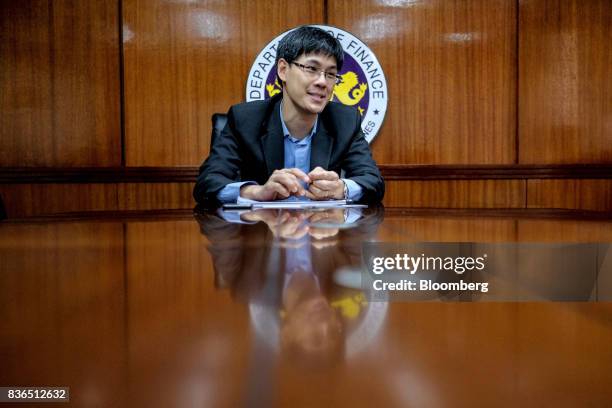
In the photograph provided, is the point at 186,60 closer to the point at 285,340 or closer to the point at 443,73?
the point at 443,73

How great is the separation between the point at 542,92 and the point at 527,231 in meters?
3.10

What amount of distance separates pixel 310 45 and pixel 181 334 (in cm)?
198

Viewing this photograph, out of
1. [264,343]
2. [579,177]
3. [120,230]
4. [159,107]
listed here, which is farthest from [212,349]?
[579,177]

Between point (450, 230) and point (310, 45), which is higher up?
point (310, 45)

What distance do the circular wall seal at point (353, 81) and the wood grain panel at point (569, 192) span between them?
1.28m

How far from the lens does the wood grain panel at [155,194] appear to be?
3.51 metres

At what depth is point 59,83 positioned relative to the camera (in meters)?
3.39

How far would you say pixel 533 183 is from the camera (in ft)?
11.6

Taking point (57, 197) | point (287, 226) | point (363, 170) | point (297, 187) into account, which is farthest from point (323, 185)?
point (57, 197)

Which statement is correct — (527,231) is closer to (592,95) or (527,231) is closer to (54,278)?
(54,278)

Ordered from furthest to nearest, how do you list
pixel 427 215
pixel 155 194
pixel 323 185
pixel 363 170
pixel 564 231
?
pixel 155 194
pixel 363 170
pixel 323 185
pixel 427 215
pixel 564 231

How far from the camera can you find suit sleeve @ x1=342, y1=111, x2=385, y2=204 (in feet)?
6.14

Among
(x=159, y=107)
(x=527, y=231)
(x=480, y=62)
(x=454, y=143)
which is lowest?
(x=527, y=231)

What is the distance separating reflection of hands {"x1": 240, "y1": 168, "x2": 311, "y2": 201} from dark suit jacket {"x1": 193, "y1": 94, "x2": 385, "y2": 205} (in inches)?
14.8
